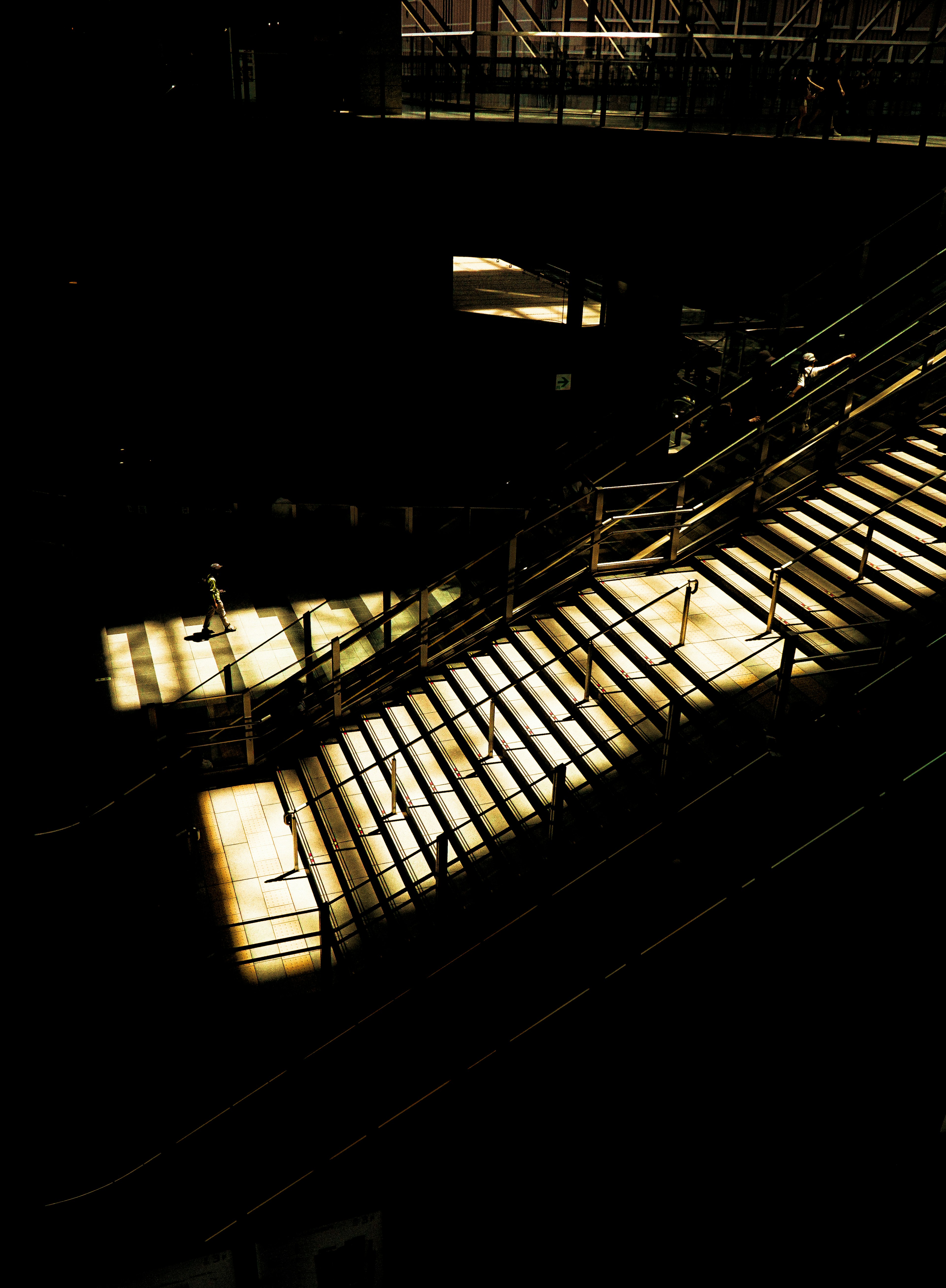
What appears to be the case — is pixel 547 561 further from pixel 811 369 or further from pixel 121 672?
pixel 121 672

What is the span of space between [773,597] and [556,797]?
2.56 m

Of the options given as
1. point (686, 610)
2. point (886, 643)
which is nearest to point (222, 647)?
point (686, 610)

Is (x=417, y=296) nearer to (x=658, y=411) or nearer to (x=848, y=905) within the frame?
(x=658, y=411)

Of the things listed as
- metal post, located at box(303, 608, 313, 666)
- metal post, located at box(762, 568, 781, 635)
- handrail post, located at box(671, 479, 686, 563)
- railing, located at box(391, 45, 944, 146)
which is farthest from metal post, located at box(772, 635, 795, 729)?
railing, located at box(391, 45, 944, 146)

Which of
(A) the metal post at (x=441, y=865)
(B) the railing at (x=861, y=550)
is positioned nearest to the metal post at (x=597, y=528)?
(B) the railing at (x=861, y=550)

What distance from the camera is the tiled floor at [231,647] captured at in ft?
33.3

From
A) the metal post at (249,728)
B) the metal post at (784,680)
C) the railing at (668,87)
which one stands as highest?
the railing at (668,87)

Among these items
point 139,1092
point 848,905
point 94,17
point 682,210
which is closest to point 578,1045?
point 848,905

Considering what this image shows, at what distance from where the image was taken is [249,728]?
9672mm

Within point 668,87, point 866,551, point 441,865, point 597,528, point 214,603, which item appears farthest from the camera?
point 214,603

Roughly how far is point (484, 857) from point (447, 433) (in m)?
7.69

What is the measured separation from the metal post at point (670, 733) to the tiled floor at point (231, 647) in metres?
3.28

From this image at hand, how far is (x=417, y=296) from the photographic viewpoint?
522 inches

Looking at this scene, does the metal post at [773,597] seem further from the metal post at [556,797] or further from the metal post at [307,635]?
the metal post at [307,635]
